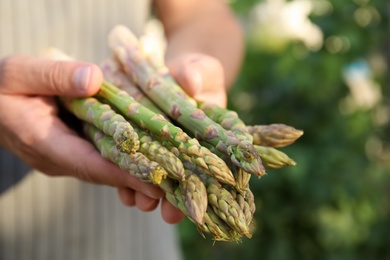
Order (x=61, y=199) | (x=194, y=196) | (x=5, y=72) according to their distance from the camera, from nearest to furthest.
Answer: (x=194, y=196), (x=5, y=72), (x=61, y=199)

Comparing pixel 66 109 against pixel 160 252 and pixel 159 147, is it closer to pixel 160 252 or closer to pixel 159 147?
pixel 159 147

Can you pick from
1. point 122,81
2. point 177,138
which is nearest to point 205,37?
point 122,81

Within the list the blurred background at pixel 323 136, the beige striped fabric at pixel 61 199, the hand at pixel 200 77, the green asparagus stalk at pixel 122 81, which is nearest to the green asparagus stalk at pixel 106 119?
the green asparagus stalk at pixel 122 81

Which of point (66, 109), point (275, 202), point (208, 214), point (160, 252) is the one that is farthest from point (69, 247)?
point (275, 202)

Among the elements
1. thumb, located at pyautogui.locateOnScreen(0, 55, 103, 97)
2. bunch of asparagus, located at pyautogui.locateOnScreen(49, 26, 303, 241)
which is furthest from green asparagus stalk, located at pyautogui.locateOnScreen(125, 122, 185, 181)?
thumb, located at pyautogui.locateOnScreen(0, 55, 103, 97)

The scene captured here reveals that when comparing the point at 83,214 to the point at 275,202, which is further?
the point at 275,202

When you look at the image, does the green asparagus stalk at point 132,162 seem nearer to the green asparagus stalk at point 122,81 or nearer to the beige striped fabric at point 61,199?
the green asparagus stalk at point 122,81

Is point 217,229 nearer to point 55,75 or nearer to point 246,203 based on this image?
point 246,203
